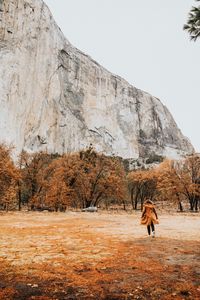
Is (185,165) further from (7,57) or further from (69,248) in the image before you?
(7,57)

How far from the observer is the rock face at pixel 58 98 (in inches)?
3228

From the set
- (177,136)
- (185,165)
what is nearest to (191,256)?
(185,165)

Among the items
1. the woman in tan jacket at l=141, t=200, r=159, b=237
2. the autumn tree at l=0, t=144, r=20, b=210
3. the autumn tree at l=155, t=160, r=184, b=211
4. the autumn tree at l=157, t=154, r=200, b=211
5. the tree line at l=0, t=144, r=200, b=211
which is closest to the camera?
the woman in tan jacket at l=141, t=200, r=159, b=237

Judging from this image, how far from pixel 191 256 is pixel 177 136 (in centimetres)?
14571

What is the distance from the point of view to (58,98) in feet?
319

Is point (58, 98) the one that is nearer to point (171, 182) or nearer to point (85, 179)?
point (171, 182)

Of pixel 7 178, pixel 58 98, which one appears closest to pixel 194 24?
pixel 7 178

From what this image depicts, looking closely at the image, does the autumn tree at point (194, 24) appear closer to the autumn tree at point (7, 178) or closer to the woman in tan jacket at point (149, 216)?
the woman in tan jacket at point (149, 216)

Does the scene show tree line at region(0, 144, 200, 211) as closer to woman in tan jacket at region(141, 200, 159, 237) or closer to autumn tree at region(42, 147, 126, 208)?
autumn tree at region(42, 147, 126, 208)

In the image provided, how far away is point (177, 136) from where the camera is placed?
150250 millimetres

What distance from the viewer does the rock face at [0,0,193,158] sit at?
82.0 m

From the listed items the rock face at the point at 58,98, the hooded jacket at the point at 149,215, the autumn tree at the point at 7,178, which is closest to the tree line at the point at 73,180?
the autumn tree at the point at 7,178

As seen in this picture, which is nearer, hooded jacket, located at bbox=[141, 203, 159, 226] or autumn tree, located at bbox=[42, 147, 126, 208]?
hooded jacket, located at bbox=[141, 203, 159, 226]

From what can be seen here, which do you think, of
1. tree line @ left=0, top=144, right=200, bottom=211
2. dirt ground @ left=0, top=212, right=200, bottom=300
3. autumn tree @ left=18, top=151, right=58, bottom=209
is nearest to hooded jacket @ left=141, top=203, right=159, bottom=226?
dirt ground @ left=0, top=212, right=200, bottom=300
